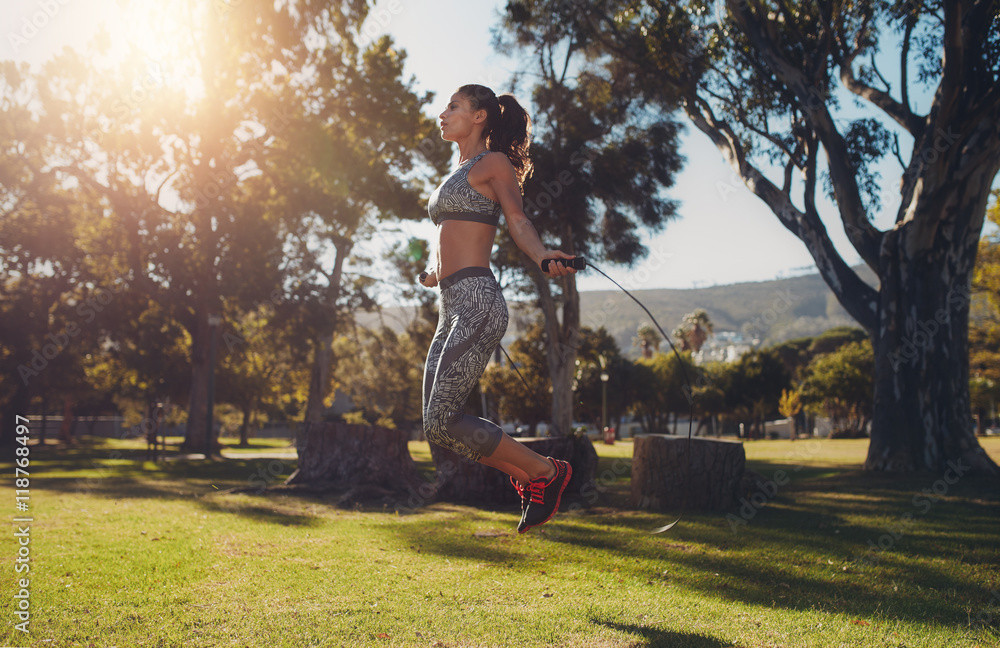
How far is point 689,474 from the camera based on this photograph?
749 centimetres

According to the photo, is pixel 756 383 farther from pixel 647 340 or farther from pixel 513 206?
pixel 513 206

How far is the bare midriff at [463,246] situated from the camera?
139 inches

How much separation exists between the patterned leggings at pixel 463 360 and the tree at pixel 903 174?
30.9 feet

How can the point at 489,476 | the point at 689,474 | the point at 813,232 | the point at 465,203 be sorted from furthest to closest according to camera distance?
the point at 813,232, the point at 489,476, the point at 689,474, the point at 465,203

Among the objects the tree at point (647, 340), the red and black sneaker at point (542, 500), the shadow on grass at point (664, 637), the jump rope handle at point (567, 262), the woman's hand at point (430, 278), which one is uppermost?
the tree at point (647, 340)

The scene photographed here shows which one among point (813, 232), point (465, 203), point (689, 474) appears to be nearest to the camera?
point (465, 203)

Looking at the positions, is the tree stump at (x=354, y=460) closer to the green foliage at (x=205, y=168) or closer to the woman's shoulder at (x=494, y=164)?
the woman's shoulder at (x=494, y=164)

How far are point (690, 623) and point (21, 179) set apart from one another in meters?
24.9

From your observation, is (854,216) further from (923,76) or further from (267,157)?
(267,157)

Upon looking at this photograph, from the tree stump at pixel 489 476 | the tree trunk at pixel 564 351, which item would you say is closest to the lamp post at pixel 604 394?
the tree trunk at pixel 564 351

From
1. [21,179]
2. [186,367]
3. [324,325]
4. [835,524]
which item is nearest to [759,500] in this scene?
[835,524]

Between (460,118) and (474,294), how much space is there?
1.09 m

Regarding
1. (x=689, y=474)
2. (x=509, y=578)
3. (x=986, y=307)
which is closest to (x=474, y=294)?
(x=509, y=578)

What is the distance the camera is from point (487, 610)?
332 centimetres
